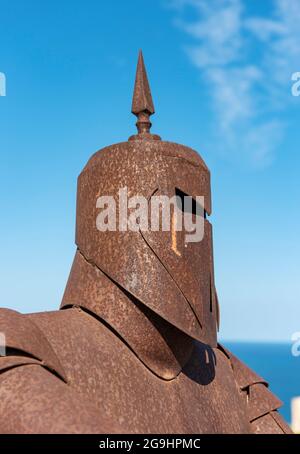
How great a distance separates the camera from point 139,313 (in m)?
3.24

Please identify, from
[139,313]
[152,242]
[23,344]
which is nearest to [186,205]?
[152,242]

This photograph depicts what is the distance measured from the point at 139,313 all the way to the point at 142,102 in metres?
1.37

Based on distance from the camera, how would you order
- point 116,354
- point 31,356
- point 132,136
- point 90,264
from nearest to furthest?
point 31,356, point 116,354, point 90,264, point 132,136

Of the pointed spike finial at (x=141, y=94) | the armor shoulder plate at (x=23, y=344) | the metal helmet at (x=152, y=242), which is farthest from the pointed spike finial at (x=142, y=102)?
the armor shoulder plate at (x=23, y=344)

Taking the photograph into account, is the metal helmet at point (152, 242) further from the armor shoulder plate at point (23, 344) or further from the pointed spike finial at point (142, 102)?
the armor shoulder plate at point (23, 344)

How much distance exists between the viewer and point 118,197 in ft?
10.9

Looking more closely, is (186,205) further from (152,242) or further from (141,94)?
(141,94)

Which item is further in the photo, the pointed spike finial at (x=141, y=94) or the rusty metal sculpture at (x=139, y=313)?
the pointed spike finial at (x=141, y=94)

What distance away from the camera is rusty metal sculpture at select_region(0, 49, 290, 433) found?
9.60ft

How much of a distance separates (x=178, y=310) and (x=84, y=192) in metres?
0.94

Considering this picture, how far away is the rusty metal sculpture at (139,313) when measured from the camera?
293cm

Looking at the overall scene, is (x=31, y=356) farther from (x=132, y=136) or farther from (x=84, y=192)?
(x=132, y=136)

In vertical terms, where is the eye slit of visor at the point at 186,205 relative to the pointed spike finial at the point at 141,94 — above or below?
below
